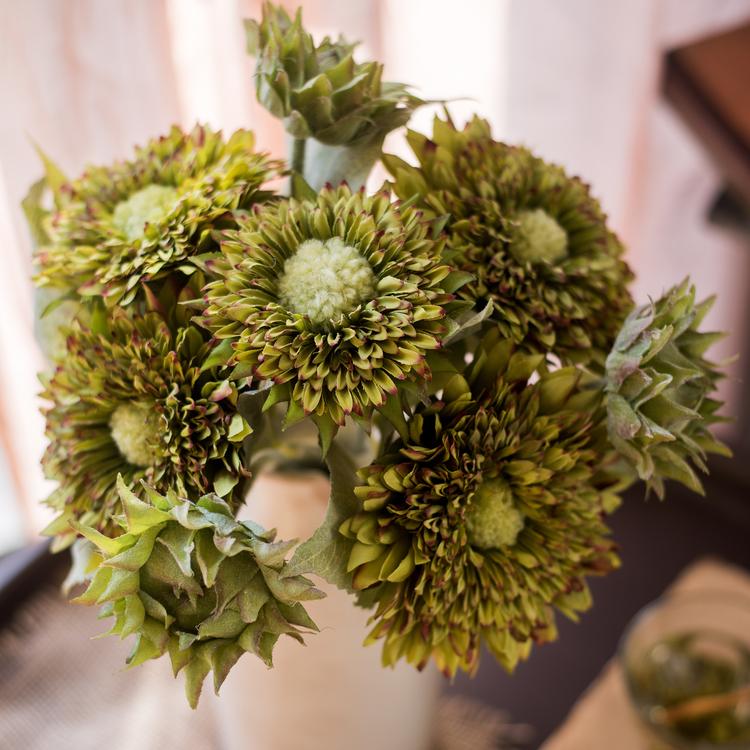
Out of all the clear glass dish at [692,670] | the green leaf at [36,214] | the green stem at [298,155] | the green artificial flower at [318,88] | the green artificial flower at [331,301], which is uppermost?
the green artificial flower at [318,88]

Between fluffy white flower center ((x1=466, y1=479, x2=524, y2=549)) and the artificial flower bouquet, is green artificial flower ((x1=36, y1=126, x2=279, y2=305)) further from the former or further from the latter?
fluffy white flower center ((x1=466, y1=479, x2=524, y2=549))

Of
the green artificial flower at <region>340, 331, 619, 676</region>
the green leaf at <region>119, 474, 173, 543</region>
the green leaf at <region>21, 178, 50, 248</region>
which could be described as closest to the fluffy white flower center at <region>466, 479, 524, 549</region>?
the green artificial flower at <region>340, 331, 619, 676</region>

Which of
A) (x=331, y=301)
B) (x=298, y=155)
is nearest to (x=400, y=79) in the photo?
(x=298, y=155)

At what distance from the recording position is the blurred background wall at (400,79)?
1.78 feet

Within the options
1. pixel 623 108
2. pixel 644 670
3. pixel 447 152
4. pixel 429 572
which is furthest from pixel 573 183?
pixel 623 108

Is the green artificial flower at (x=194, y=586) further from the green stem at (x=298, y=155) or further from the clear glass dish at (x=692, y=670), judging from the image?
the clear glass dish at (x=692, y=670)

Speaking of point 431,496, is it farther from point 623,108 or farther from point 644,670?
point 623,108

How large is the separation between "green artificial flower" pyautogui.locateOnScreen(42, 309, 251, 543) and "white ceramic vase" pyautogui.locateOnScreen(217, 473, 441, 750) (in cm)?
9

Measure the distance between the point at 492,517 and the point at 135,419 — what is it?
132 millimetres

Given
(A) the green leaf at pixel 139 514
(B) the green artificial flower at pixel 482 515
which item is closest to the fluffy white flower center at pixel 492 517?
(B) the green artificial flower at pixel 482 515

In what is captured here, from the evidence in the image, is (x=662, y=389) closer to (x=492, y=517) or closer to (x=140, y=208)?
(x=492, y=517)

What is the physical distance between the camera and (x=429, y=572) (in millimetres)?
292

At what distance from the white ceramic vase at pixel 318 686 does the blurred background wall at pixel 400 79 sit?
21 centimetres

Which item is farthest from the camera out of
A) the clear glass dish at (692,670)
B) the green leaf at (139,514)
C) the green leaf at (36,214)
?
the clear glass dish at (692,670)
